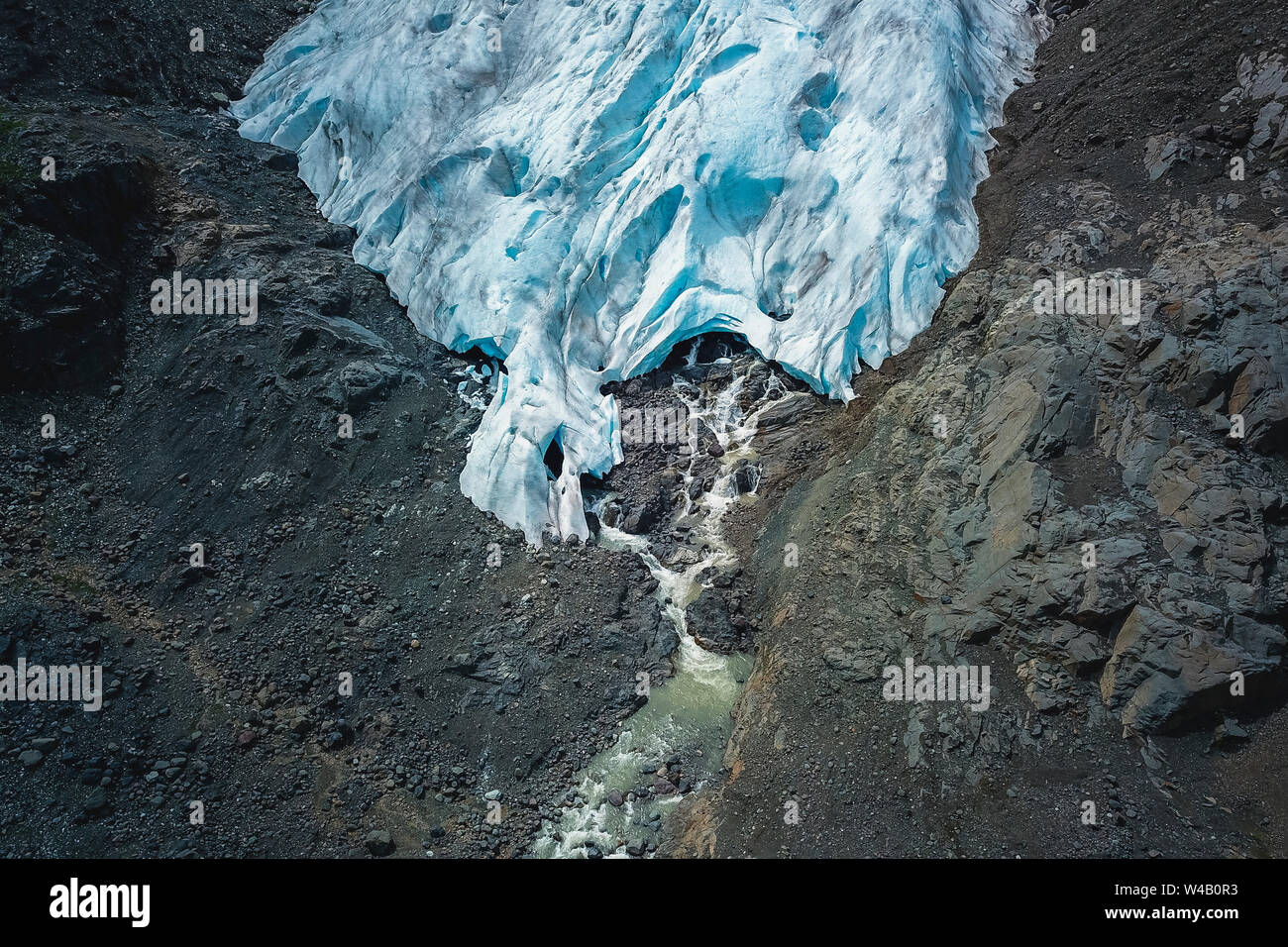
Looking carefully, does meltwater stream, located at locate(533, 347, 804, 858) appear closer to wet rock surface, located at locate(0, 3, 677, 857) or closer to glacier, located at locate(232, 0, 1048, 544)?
wet rock surface, located at locate(0, 3, 677, 857)

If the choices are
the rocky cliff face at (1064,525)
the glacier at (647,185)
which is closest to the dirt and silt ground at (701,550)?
the rocky cliff face at (1064,525)

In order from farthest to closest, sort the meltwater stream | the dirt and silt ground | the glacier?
1. the glacier
2. the meltwater stream
3. the dirt and silt ground

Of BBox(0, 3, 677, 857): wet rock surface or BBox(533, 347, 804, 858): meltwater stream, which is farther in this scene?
BBox(533, 347, 804, 858): meltwater stream

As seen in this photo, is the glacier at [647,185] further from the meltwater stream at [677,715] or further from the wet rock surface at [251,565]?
the meltwater stream at [677,715]

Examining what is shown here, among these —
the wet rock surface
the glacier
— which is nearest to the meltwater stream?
the wet rock surface

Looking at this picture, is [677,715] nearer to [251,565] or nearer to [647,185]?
[251,565]

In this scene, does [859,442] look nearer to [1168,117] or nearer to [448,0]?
[1168,117]

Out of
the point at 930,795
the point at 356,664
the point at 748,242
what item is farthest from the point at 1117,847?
the point at 748,242
